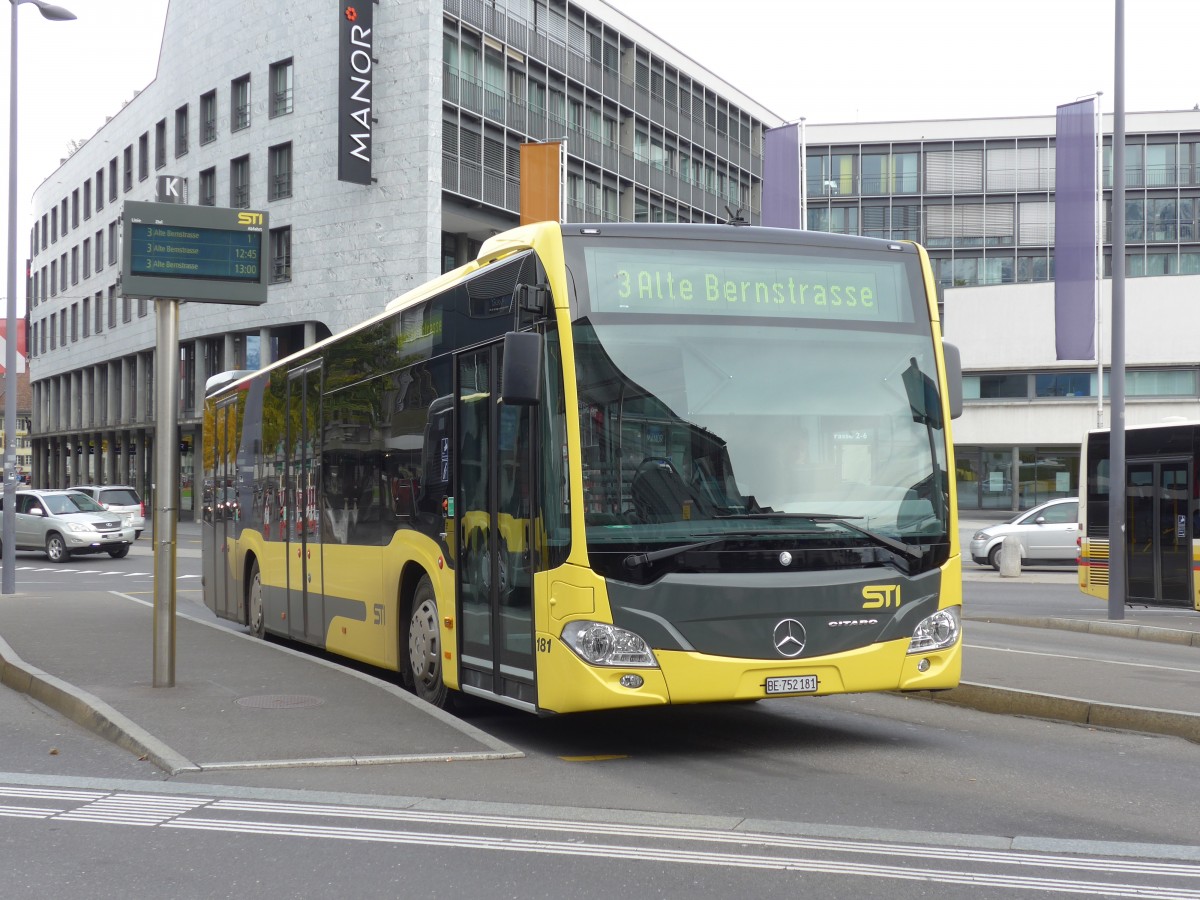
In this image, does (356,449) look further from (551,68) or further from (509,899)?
(551,68)

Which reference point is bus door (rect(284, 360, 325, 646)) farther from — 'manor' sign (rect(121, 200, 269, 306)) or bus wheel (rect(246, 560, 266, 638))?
'manor' sign (rect(121, 200, 269, 306))

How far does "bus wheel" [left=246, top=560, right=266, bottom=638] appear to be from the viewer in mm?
15484

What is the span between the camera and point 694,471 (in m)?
8.03

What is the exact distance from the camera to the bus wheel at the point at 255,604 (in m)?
15.5

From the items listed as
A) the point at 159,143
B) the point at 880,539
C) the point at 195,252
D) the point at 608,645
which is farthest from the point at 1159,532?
the point at 159,143

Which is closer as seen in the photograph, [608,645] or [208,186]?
[608,645]

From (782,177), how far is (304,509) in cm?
2685

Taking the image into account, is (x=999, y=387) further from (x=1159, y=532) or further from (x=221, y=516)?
(x=221, y=516)

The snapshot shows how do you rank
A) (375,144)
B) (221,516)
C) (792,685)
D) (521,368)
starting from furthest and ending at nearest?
(375,144) < (221,516) < (792,685) < (521,368)

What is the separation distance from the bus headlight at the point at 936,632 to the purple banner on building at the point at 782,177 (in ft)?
98.0

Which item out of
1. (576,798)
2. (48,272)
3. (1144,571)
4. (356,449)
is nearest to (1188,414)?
(1144,571)

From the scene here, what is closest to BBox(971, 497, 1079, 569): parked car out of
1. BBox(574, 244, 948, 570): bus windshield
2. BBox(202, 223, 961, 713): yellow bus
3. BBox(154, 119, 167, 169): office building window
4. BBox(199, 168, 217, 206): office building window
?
BBox(202, 223, 961, 713): yellow bus

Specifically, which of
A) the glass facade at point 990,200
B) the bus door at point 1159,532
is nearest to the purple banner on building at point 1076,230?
the bus door at point 1159,532

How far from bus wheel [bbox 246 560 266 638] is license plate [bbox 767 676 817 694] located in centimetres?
853
